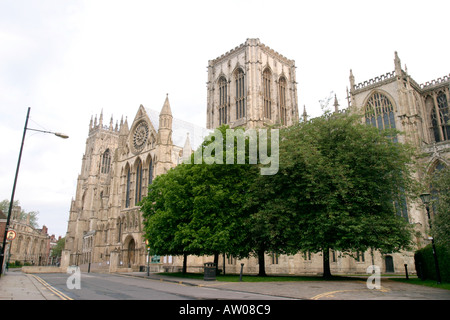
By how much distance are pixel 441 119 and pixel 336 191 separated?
120ft

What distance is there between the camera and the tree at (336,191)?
65.3 feet

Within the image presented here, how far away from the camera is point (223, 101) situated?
2576 inches

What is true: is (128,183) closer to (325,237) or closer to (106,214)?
(106,214)

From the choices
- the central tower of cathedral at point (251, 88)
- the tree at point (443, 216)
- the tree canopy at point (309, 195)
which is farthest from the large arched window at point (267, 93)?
the tree at point (443, 216)

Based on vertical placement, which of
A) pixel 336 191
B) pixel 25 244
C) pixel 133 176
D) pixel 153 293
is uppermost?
pixel 133 176

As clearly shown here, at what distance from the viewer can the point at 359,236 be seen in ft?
62.1

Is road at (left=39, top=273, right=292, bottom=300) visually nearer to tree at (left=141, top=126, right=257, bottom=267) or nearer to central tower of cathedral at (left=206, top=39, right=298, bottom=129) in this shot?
tree at (left=141, top=126, right=257, bottom=267)

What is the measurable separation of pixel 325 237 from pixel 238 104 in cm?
4412

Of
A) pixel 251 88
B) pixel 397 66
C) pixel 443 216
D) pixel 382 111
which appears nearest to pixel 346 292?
pixel 443 216

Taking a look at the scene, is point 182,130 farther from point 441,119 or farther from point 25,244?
point 25,244

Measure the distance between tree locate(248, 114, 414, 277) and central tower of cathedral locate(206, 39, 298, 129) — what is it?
3402cm

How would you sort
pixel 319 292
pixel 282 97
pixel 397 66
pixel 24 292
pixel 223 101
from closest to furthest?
pixel 24 292 → pixel 319 292 → pixel 397 66 → pixel 223 101 → pixel 282 97

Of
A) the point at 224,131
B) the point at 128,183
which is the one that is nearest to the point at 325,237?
the point at 224,131

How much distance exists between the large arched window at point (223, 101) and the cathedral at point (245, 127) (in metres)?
0.20
